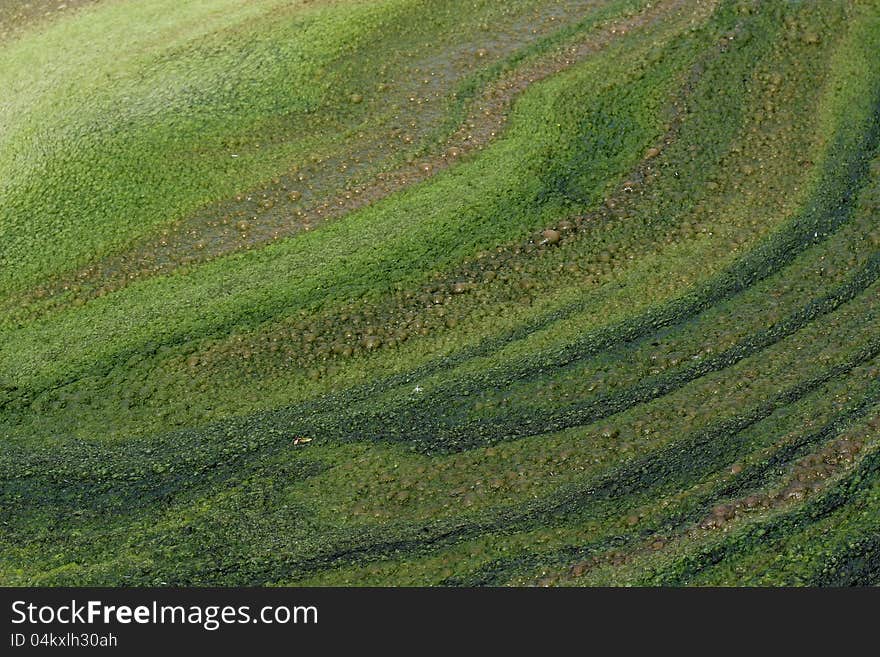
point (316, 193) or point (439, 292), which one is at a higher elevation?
point (316, 193)

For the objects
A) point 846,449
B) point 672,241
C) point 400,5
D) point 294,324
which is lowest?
point 846,449

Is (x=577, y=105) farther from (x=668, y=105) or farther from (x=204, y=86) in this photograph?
(x=204, y=86)

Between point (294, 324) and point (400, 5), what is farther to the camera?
point (400, 5)

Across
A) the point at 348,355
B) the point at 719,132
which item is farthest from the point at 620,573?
the point at 719,132

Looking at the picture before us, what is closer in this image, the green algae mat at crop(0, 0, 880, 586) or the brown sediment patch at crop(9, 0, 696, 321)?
the green algae mat at crop(0, 0, 880, 586)

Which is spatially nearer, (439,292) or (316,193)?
(439,292)

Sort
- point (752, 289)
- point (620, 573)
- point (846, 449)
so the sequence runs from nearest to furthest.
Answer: point (620, 573) < point (846, 449) < point (752, 289)
